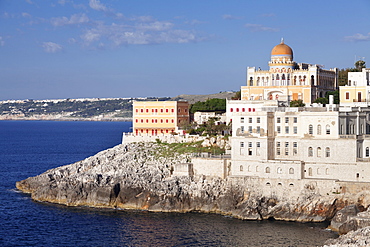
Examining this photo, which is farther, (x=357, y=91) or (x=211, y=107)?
(x=211, y=107)

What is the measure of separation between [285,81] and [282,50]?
Answer: 167 inches

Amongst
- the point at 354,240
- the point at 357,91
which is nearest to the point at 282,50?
the point at 357,91

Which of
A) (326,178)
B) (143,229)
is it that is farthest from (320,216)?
(143,229)

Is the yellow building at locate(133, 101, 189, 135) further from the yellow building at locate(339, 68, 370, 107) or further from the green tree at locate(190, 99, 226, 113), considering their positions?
the yellow building at locate(339, 68, 370, 107)

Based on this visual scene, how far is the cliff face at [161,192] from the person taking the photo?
204ft

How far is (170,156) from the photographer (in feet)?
246

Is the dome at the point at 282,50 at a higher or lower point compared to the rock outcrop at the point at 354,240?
higher

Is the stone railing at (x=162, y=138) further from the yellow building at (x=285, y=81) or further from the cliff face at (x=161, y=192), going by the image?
the yellow building at (x=285, y=81)

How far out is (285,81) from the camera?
302ft

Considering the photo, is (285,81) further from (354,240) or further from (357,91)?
(354,240)

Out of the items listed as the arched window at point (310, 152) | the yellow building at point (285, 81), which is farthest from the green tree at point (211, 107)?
the arched window at point (310, 152)

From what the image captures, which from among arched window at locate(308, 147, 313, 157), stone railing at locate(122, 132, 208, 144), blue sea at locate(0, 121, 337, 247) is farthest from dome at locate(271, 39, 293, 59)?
blue sea at locate(0, 121, 337, 247)

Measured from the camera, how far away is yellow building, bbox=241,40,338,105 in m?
90.9

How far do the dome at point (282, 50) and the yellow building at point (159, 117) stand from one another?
14.8m
